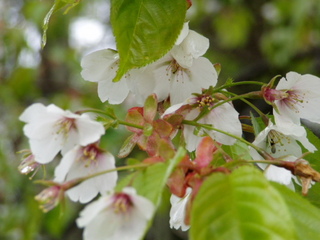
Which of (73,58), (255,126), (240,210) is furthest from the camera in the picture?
(73,58)

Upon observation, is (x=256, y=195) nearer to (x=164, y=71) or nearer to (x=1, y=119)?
(x=164, y=71)

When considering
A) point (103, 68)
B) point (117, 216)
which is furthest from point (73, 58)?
point (117, 216)

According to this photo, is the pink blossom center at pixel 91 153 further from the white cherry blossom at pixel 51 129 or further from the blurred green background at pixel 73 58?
the blurred green background at pixel 73 58

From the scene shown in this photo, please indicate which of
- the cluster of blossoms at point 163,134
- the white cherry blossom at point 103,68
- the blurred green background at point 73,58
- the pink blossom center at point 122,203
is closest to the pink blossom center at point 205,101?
the cluster of blossoms at point 163,134

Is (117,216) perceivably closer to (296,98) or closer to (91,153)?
(91,153)

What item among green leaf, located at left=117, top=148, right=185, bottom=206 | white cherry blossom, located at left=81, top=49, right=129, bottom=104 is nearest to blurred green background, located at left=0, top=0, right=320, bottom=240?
white cherry blossom, located at left=81, top=49, right=129, bottom=104

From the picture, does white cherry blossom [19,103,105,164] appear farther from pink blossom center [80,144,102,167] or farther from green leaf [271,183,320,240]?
green leaf [271,183,320,240]
